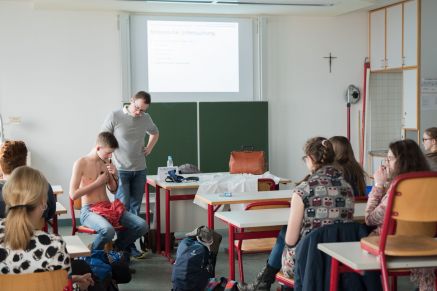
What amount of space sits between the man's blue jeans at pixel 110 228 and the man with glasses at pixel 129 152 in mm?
737

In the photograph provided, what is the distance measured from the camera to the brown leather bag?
6727mm

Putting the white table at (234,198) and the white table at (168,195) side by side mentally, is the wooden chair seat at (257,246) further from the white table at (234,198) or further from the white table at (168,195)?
the white table at (168,195)

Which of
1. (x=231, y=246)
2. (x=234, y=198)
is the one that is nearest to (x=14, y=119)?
(x=234, y=198)

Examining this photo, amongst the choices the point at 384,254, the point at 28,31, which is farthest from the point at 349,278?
the point at 28,31

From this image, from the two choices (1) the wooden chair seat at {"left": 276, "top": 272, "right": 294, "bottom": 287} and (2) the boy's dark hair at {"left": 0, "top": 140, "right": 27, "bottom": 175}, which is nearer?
(1) the wooden chair seat at {"left": 276, "top": 272, "right": 294, "bottom": 287}

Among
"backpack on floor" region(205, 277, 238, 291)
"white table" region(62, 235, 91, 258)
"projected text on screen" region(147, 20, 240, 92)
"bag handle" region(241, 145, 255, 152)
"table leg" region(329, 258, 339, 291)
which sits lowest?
"backpack on floor" region(205, 277, 238, 291)

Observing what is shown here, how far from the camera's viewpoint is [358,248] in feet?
9.80

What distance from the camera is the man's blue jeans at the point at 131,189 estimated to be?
20.0ft

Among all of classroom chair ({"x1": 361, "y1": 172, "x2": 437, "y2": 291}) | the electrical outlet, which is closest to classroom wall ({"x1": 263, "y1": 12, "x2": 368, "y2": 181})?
the electrical outlet

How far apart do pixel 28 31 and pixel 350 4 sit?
151 inches

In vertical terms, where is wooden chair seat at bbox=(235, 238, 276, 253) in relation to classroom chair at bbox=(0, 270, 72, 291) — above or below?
below

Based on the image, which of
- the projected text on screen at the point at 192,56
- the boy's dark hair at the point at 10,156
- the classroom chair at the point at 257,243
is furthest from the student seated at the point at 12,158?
the projected text on screen at the point at 192,56

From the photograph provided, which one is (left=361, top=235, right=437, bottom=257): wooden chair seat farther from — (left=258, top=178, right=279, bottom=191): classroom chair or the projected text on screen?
the projected text on screen

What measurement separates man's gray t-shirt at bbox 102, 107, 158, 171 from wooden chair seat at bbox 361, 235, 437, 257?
3515 mm
